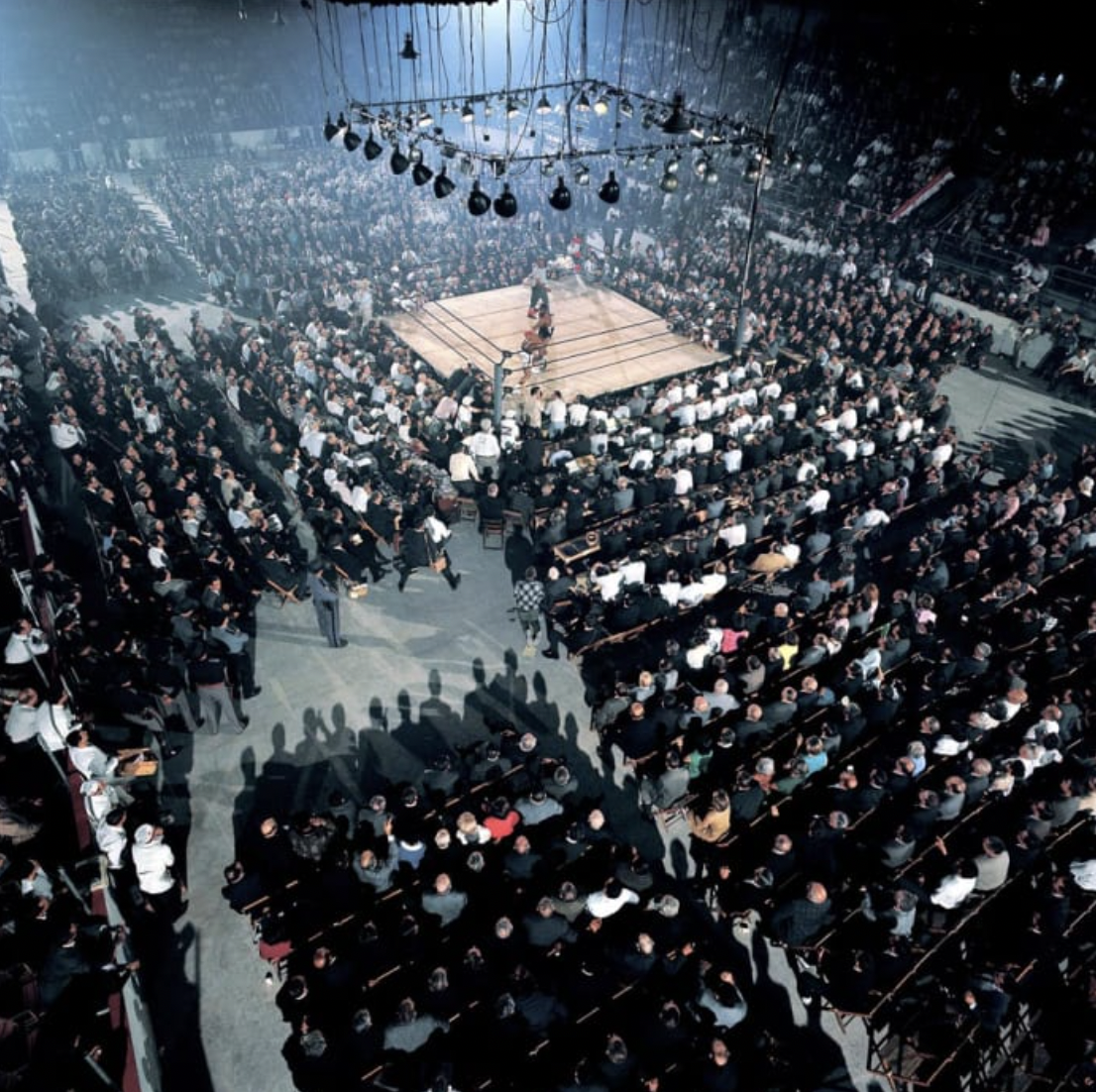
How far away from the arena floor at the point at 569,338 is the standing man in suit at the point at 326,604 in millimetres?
8361

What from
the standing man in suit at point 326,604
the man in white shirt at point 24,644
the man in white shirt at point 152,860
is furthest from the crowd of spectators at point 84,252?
the man in white shirt at point 152,860

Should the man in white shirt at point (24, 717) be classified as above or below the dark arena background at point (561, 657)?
above

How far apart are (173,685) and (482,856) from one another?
4032 millimetres

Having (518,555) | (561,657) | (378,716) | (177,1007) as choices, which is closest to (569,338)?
(518,555)

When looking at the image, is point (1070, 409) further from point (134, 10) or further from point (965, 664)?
point (134, 10)

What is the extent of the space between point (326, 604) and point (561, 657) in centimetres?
315

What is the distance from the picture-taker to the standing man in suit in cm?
910

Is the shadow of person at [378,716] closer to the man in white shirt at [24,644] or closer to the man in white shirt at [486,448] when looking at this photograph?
the man in white shirt at [24,644]

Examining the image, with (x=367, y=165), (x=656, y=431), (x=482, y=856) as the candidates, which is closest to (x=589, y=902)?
(x=482, y=856)

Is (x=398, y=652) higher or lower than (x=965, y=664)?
lower

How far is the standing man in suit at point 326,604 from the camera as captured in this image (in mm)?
9102

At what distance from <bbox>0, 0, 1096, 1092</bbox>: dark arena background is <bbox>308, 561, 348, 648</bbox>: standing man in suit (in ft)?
0.17

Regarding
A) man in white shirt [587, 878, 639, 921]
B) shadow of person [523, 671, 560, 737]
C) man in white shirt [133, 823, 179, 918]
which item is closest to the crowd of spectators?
man in white shirt [133, 823, 179, 918]

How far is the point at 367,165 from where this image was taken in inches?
1190
